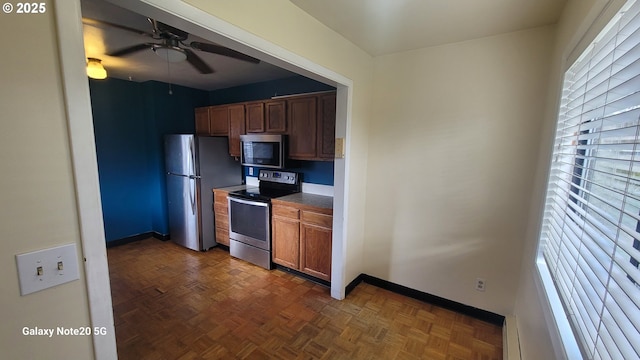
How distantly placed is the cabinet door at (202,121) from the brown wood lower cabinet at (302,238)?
1.98 metres

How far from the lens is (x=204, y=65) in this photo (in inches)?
113

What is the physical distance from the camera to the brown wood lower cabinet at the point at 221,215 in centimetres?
363

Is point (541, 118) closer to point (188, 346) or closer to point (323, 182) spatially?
point (323, 182)

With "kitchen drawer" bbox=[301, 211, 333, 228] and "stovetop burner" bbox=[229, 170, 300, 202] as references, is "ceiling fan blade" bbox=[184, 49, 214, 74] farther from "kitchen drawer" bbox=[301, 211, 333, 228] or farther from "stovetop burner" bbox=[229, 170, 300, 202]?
"kitchen drawer" bbox=[301, 211, 333, 228]

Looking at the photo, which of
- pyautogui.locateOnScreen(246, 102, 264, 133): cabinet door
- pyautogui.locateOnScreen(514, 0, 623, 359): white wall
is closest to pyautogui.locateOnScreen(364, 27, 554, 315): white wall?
pyautogui.locateOnScreen(514, 0, 623, 359): white wall

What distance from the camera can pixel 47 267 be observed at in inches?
31.1

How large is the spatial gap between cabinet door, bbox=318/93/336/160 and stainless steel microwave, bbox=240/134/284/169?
56 centimetres

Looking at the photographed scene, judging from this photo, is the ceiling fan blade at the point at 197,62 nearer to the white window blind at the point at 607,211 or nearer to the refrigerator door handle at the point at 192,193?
the refrigerator door handle at the point at 192,193

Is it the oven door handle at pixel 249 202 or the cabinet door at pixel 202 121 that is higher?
the cabinet door at pixel 202 121

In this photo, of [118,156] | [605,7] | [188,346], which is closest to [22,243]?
[188,346]

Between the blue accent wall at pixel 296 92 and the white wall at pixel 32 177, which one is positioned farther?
the blue accent wall at pixel 296 92

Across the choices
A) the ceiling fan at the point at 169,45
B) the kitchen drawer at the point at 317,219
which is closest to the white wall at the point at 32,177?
the ceiling fan at the point at 169,45

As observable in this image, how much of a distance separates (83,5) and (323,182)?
103 inches

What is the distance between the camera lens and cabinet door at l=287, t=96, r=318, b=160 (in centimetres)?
297
